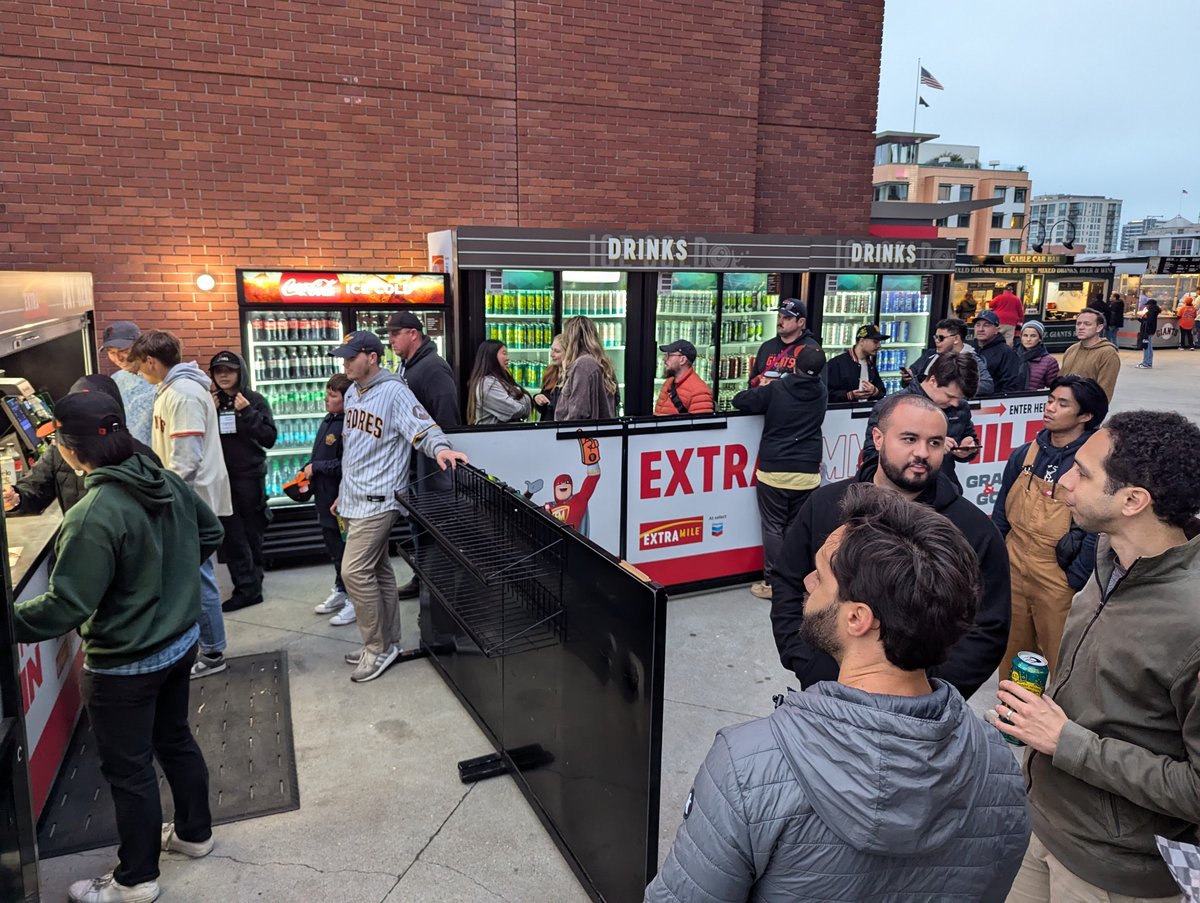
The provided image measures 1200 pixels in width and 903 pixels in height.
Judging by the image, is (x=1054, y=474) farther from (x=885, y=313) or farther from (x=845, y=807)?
(x=885, y=313)

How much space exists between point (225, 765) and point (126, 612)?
1519 millimetres

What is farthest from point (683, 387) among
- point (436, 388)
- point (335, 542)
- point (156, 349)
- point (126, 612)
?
point (126, 612)

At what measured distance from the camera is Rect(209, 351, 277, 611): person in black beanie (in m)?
5.67

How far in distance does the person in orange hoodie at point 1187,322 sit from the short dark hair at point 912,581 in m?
31.4

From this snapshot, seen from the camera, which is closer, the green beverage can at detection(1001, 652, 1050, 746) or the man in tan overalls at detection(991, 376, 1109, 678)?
the green beverage can at detection(1001, 652, 1050, 746)

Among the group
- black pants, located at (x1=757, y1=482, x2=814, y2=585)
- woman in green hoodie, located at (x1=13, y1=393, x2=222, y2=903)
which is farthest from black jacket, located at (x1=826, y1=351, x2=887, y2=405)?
woman in green hoodie, located at (x1=13, y1=393, x2=222, y2=903)

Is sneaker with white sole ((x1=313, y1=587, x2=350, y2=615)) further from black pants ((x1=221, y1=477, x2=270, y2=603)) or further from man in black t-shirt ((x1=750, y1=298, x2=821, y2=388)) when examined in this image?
man in black t-shirt ((x1=750, y1=298, x2=821, y2=388))

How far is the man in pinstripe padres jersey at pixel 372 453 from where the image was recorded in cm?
464

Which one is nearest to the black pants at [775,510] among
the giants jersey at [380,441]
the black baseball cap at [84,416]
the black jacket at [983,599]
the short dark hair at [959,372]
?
→ the short dark hair at [959,372]

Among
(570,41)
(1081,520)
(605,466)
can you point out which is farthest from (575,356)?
(1081,520)

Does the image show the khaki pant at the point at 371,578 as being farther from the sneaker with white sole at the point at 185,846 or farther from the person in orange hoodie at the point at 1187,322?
the person in orange hoodie at the point at 1187,322

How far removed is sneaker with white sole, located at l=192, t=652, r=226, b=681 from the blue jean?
0.03 metres

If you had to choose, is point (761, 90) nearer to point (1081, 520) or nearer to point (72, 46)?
point (72, 46)

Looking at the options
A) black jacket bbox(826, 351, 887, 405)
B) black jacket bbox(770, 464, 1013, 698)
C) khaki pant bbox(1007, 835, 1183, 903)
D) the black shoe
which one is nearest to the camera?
khaki pant bbox(1007, 835, 1183, 903)
